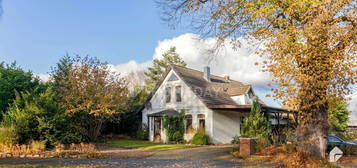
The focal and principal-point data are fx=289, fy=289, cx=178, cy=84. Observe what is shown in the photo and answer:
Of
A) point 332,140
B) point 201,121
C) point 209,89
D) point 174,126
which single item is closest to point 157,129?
point 174,126

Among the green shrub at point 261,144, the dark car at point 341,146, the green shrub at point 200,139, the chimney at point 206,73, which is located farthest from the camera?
the chimney at point 206,73

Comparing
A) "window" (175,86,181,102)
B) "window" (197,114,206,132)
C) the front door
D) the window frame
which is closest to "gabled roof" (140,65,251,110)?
the window frame

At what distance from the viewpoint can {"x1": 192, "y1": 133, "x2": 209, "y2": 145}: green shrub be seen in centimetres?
2054

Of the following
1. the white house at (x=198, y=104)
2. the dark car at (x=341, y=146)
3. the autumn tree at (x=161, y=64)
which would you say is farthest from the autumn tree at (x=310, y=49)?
the autumn tree at (x=161, y=64)

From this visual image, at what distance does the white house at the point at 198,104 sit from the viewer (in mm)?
21719

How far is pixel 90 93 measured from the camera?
19.0 meters

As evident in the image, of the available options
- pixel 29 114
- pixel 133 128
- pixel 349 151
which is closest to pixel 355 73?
pixel 349 151

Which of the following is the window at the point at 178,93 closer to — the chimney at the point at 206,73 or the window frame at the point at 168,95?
the window frame at the point at 168,95

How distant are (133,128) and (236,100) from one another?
10.0m

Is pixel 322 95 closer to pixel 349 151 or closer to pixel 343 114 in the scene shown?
pixel 349 151

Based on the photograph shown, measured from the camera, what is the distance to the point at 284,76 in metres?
9.14

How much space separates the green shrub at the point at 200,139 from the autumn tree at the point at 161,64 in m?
28.9

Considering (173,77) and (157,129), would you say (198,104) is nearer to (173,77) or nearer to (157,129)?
(173,77)

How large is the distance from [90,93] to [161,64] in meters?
31.2
